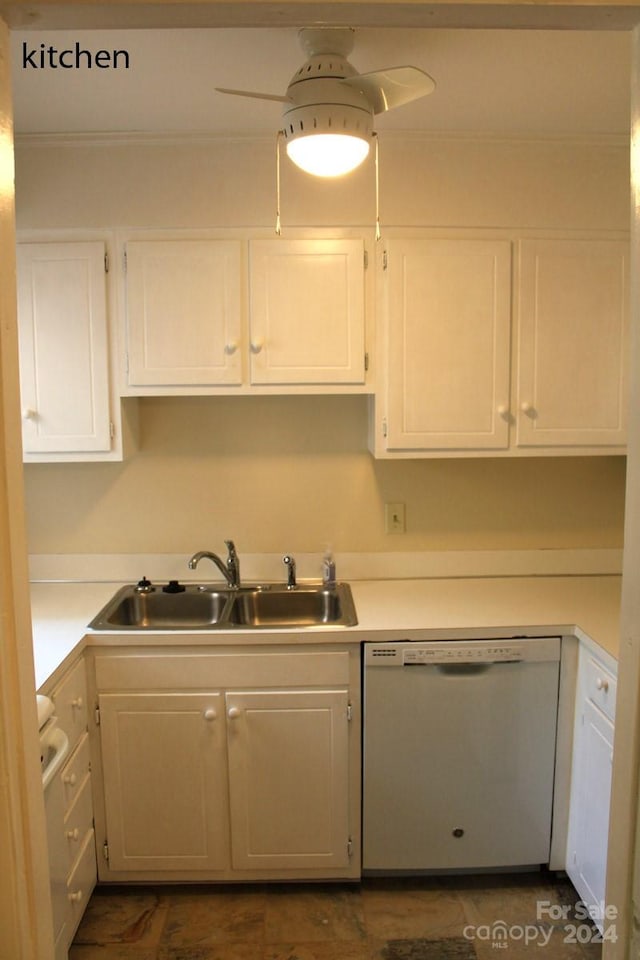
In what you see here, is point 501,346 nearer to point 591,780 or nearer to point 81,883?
point 591,780

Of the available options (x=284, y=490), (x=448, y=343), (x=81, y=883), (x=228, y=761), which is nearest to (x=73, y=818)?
(x=81, y=883)

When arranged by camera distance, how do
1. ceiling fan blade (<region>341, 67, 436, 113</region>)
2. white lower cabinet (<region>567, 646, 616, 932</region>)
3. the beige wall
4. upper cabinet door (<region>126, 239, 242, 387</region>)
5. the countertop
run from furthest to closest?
1. the beige wall
2. upper cabinet door (<region>126, 239, 242, 387</region>)
3. the countertop
4. white lower cabinet (<region>567, 646, 616, 932</region>)
5. ceiling fan blade (<region>341, 67, 436, 113</region>)

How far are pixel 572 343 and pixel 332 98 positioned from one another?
45.9 inches

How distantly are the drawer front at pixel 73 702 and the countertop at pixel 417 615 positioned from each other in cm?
6

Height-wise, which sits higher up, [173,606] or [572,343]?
[572,343]

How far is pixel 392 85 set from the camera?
59.1 inches

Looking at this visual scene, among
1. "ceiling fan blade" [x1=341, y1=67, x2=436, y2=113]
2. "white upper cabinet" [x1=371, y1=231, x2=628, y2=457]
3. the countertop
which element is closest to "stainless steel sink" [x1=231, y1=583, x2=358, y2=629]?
A: the countertop

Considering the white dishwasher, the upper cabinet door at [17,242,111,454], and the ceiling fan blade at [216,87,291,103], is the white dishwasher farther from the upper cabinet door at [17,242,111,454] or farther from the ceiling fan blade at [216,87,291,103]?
the ceiling fan blade at [216,87,291,103]

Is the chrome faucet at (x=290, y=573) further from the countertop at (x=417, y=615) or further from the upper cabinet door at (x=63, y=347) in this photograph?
the upper cabinet door at (x=63, y=347)

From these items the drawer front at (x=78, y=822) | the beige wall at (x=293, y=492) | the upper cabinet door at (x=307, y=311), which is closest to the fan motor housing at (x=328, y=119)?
the upper cabinet door at (x=307, y=311)

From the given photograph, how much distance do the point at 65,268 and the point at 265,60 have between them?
3.06 feet

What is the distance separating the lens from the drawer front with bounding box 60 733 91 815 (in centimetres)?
185

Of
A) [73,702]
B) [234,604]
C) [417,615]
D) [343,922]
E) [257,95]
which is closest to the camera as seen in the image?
[257,95]

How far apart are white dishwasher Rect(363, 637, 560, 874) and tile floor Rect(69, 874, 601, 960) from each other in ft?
0.35
